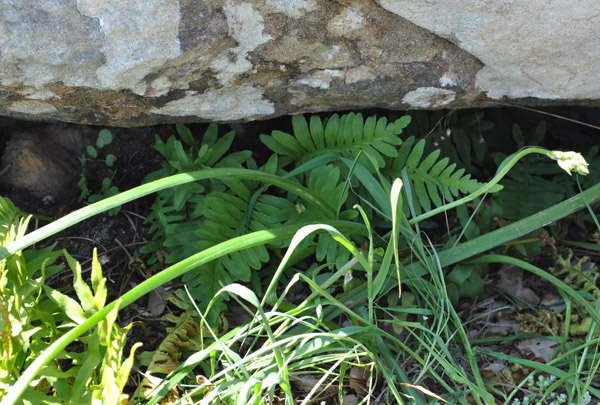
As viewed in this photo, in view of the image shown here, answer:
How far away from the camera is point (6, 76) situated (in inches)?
61.1

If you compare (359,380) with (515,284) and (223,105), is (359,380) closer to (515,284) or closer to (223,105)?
(515,284)

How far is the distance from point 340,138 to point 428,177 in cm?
33

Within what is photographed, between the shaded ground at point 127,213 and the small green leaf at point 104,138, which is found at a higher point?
the small green leaf at point 104,138

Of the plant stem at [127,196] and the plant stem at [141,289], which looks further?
the plant stem at [127,196]

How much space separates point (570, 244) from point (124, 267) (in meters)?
1.69

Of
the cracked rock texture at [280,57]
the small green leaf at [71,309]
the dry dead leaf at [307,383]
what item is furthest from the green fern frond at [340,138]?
the small green leaf at [71,309]

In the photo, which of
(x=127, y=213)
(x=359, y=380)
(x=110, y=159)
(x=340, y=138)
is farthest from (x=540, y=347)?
(x=110, y=159)

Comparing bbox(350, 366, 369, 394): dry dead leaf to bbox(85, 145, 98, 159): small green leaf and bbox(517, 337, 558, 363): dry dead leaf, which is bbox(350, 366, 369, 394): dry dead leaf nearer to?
bbox(517, 337, 558, 363): dry dead leaf

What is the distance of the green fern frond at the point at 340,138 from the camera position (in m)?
1.89

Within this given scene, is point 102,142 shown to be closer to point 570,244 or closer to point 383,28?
point 383,28

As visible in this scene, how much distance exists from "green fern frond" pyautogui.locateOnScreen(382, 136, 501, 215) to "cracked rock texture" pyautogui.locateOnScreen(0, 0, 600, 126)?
7.1 inches

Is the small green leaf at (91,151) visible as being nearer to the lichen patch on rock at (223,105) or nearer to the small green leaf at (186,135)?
the small green leaf at (186,135)

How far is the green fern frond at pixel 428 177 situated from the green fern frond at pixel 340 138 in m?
0.08

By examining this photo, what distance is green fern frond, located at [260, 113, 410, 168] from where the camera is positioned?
1.89 m
